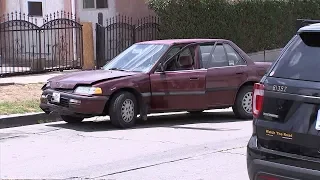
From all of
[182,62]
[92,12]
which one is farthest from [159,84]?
[92,12]

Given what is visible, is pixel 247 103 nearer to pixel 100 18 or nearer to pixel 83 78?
pixel 83 78

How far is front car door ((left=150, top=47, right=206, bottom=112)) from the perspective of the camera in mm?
10312

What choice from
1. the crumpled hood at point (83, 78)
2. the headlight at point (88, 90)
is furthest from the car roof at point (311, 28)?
the crumpled hood at point (83, 78)

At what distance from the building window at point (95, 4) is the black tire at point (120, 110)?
1079cm

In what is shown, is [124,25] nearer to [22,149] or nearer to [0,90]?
[0,90]

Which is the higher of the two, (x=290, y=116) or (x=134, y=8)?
(x=134, y=8)

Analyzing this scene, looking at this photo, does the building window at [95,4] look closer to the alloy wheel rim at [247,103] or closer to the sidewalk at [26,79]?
the sidewalk at [26,79]

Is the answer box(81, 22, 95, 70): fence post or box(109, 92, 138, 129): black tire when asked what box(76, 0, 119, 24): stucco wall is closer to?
box(81, 22, 95, 70): fence post

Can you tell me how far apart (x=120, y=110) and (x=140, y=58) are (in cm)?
134

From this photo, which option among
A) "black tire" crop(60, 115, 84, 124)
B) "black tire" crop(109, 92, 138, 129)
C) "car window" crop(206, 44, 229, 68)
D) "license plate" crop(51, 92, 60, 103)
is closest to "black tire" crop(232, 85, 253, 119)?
"car window" crop(206, 44, 229, 68)

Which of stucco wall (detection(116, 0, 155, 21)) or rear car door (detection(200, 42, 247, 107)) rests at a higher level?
stucco wall (detection(116, 0, 155, 21))

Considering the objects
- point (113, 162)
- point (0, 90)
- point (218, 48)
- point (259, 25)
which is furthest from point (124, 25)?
point (113, 162)

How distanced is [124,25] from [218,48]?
30.4 ft

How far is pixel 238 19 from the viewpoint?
21344 millimetres
